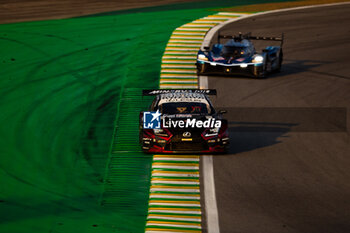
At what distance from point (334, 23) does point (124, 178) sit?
1949cm

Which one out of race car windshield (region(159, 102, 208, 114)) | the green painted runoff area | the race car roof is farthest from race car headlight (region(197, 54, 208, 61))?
race car windshield (region(159, 102, 208, 114))

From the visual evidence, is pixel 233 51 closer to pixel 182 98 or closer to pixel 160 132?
pixel 182 98

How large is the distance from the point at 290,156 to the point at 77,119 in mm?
6088

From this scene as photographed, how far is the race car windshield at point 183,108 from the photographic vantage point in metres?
15.0

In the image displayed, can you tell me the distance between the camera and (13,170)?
1360cm

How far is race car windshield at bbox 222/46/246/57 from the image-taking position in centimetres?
2156

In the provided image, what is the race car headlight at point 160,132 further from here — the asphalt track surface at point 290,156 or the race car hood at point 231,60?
the race car hood at point 231,60

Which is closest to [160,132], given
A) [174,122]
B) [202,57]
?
[174,122]

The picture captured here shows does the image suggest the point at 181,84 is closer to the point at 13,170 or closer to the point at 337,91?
the point at 337,91

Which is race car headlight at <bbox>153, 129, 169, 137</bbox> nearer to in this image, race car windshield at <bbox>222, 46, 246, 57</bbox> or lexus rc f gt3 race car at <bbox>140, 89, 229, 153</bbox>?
lexus rc f gt3 race car at <bbox>140, 89, 229, 153</bbox>

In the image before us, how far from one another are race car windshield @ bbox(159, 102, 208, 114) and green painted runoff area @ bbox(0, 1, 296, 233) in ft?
3.97

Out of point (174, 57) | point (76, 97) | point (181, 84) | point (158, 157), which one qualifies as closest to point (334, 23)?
point (174, 57)

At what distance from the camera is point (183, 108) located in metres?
15.2

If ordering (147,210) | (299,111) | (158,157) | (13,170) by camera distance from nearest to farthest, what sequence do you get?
(147,210) → (13,170) → (158,157) → (299,111)
